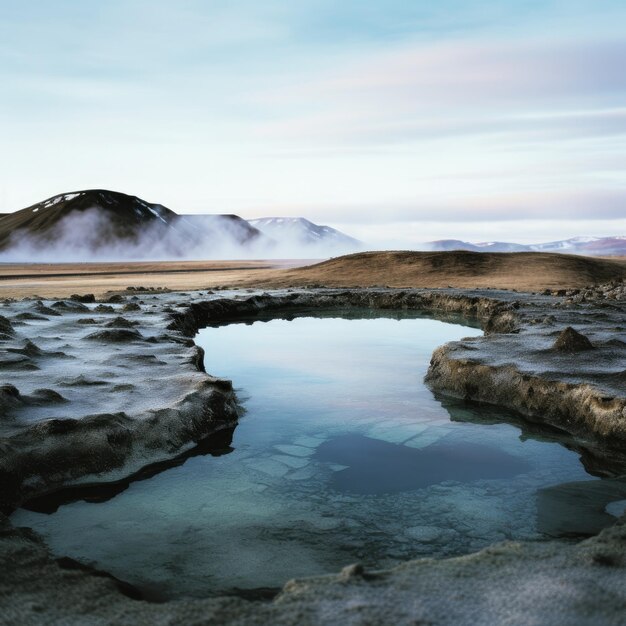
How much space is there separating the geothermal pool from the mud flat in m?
0.39

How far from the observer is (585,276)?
111 feet

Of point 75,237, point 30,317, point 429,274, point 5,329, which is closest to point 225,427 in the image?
point 5,329

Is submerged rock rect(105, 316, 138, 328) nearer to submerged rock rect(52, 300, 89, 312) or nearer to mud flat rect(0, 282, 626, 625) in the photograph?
mud flat rect(0, 282, 626, 625)

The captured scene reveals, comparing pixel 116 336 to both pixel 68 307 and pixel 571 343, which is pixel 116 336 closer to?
pixel 68 307

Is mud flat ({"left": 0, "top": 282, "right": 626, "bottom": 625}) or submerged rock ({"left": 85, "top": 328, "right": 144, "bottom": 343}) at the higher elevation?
submerged rock ({"left": 85, "top": 328, "right": 144, "bottom": 343})

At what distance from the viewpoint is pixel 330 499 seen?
6215 mm

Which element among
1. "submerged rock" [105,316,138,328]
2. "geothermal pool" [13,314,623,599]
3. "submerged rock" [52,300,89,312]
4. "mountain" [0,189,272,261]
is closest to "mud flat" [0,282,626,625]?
"submerged rock" [105,316,138,328]

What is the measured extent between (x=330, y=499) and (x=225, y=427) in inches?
101

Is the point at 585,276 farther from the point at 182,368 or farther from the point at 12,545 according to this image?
the point at 12,545

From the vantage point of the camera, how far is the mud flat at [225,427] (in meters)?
3.58

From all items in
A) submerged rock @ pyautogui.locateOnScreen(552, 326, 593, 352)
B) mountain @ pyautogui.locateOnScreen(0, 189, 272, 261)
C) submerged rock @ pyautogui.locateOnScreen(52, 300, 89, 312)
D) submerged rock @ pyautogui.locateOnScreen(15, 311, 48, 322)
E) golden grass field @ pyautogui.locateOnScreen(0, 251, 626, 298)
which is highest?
mountain @ pyautogui.locateOnScreen(0, 189, 272, 261)

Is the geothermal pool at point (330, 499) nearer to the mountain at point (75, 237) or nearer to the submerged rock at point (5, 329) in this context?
the submerged rock at point (5, 329)

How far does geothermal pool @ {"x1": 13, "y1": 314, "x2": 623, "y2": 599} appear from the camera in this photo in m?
5.01

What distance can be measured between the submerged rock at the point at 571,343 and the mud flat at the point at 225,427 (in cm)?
3
